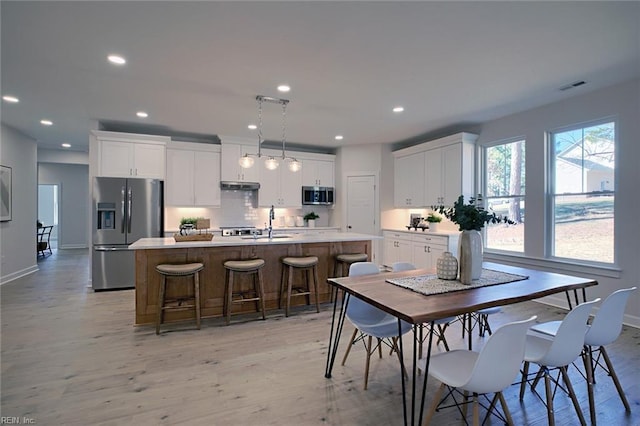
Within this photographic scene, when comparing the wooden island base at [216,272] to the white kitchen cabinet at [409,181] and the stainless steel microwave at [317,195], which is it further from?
the stainless steel microwave at [317,195]

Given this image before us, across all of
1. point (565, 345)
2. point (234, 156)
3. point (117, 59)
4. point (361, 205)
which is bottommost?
point (565, 345)

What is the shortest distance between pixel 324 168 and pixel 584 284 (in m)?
5.32

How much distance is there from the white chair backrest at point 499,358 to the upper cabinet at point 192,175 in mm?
5384

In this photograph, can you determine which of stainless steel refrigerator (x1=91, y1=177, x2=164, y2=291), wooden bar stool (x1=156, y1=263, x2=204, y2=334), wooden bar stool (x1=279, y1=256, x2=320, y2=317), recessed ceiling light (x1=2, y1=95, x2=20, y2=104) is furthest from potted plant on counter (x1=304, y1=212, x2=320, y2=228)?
recessed ceiling light (x1=2, y1=95, x2=20, y2=104)

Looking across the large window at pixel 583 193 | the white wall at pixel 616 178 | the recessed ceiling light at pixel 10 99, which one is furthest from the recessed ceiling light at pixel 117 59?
the large window at pixel 583 193

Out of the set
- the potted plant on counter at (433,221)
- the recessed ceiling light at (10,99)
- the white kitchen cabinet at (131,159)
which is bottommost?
the potted plant on counter at (433,221)

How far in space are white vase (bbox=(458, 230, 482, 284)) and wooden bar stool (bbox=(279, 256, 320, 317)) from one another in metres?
1.99

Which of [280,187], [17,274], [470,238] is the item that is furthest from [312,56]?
[17,274]

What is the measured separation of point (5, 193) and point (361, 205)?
6.39 meters

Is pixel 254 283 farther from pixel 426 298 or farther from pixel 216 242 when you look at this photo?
pixel 426 298

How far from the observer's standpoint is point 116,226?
504 centimetres

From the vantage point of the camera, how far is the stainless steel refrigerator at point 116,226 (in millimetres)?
4961

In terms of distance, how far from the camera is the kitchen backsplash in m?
6.04

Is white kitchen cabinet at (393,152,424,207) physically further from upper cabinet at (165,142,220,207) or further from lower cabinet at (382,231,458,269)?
upper cabinet at (165,142,220,207)
